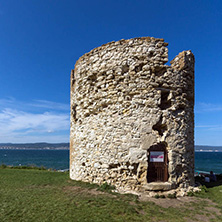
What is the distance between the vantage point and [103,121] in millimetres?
7551

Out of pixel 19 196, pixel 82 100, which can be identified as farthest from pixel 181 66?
pixel 19 196

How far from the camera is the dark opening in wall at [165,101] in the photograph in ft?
24.2

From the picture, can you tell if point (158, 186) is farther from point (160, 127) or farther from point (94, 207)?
point (94, 207)

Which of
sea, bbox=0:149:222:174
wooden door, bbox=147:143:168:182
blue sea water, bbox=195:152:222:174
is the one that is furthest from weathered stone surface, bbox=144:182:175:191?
blue sea water, bbox=195:152:222:174

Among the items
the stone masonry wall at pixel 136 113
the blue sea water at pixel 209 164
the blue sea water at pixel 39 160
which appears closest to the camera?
the stone masonry wall at pixel 136 113

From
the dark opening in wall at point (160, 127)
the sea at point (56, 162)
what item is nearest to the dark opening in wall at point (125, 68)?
the dark opening in wall at point (160, 127)

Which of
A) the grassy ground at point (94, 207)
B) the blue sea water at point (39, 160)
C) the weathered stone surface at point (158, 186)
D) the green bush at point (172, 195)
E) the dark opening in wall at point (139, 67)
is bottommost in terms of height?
the blue sea water at point (39, 160)

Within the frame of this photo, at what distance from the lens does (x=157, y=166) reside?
22.8ft

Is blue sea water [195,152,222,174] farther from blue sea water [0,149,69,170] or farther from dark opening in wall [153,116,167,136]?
dark opening in wall [153,116,167,136]

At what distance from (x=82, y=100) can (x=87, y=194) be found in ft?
14.3

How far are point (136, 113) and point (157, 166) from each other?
229 cm

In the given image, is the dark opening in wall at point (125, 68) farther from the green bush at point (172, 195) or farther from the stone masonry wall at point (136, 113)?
the green bush at point (172, 195)

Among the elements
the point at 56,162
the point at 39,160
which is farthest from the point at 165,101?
the point at 39,160

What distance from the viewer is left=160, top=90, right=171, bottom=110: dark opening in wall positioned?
738cm
